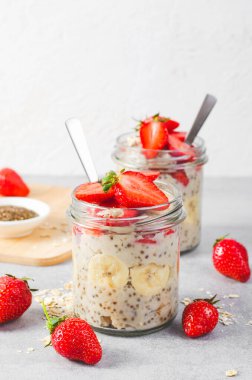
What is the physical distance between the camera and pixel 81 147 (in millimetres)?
1773

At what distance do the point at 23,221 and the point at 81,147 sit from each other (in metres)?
0.45

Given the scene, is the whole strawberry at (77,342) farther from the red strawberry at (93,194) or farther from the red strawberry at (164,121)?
the red strawberry at (164,121)

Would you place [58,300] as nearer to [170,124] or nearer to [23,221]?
[23,221]

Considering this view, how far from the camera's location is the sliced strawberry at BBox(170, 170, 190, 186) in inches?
80.4

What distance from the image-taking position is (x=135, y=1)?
2852mm

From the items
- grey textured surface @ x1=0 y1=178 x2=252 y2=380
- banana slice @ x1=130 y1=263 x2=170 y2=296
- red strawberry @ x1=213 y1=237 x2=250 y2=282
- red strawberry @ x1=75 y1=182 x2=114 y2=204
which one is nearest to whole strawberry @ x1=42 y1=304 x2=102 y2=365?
grey textured surface @ x1=0 y1=178 x2=252 y2=380

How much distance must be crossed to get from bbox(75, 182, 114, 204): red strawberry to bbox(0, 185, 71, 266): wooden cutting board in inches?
17.1

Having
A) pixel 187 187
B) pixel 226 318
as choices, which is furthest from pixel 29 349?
pixel 187 187

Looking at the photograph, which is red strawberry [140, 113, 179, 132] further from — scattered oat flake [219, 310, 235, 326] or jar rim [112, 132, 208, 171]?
scattered oat flake [219, 310, 235, 326]

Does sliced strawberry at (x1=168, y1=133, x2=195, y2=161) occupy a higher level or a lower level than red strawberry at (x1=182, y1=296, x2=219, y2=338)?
higher

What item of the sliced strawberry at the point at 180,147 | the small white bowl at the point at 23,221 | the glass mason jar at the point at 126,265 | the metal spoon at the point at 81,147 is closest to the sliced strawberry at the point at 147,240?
the glass mason jar at the point at 126,265

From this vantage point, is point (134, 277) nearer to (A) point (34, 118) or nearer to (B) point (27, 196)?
(B) point (27, 196)

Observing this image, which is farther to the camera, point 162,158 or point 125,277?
point 162,158

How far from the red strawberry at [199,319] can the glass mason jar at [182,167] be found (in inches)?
18.7
